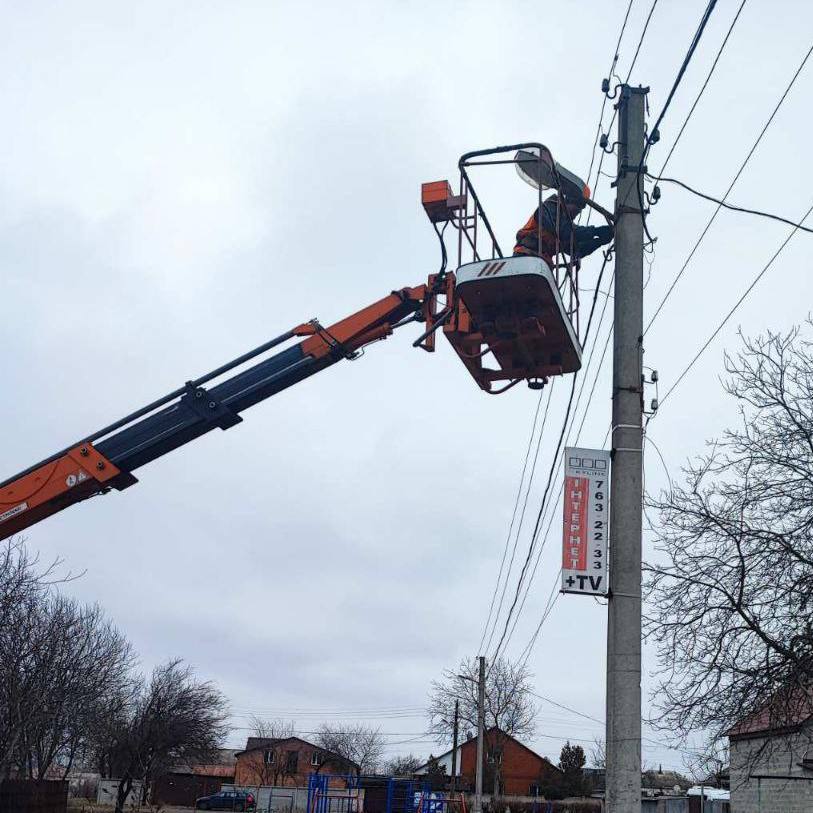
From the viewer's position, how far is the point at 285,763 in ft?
252

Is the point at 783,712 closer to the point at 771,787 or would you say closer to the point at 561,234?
the point at 561,234

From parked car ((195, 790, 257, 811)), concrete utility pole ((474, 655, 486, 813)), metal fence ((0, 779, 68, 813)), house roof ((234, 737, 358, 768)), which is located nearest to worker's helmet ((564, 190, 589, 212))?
metal fence ((0, 779, 68, 813))

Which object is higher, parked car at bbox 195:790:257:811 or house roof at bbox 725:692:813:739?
house roof at bbox 725:692:813:739

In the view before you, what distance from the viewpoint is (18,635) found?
25.1 m

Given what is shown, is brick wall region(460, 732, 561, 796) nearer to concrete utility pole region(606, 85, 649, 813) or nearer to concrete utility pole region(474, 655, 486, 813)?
concrete utility pole region(474, 655, 486, 813)

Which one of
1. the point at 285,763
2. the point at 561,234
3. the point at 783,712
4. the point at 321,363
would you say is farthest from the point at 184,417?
the point at 285,763

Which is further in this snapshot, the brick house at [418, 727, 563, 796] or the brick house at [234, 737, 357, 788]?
the brick house at [234, 737, 357, 788]

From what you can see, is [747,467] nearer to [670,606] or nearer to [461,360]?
[670,606]

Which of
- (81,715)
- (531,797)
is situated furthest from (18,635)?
(531,797)

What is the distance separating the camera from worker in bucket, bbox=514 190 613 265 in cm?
1069

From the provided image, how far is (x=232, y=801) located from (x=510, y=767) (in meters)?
23.4

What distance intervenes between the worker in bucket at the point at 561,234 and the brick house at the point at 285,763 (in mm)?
69636

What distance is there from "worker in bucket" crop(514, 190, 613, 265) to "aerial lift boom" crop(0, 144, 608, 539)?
151 mm

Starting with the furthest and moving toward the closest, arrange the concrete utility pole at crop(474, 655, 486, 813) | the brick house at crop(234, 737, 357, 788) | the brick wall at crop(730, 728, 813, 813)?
the brick house at crop(234, 737, 357, 788), the concrete utility pole at crop(474, 655, 486, 813), the brick wall at crop(730, 728, 813, 813)
